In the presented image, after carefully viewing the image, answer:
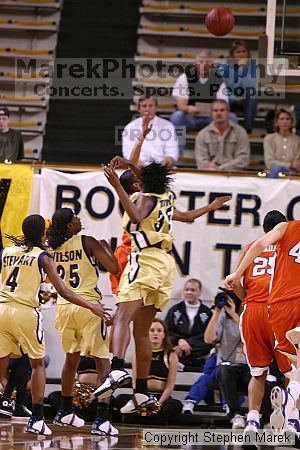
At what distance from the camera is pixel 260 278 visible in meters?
8.73

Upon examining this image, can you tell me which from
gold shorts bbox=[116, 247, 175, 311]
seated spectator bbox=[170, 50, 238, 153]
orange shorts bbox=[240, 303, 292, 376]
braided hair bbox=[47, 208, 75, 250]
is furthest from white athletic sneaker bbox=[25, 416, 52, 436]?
seated spectator bbox=[170, 50, 238, 153]

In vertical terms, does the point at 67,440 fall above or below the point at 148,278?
below

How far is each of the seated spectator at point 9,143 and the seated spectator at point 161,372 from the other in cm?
297

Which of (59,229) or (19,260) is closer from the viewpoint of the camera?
(19,260)

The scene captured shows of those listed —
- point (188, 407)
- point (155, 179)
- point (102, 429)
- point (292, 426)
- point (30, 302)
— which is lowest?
point (188, 407)

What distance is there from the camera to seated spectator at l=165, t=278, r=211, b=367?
35.8ft

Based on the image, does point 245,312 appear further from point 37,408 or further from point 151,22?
point 151,22

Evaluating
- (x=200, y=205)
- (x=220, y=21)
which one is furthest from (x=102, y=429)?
(x=220, y=21)

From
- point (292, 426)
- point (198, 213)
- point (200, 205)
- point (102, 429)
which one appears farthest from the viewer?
point (200, 205)

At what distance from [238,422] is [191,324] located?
1614mm

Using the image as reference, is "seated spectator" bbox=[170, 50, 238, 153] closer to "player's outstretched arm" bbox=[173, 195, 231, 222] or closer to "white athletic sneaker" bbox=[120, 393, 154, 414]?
"player's outstretched arm" bbox=[173, 195, 231, 222]

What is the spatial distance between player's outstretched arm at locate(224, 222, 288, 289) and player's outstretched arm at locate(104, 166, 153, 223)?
124cm

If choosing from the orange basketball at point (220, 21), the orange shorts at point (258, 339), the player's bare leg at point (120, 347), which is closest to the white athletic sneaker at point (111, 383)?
the player's bare leg at point (120, 347)

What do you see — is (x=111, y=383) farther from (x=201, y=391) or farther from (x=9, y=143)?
(x=9, y=143)
